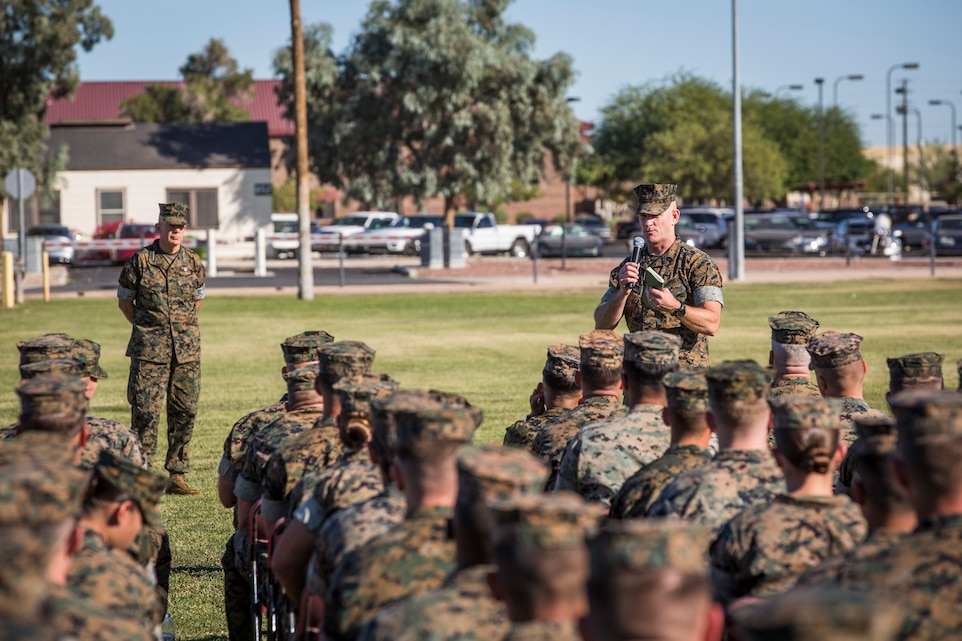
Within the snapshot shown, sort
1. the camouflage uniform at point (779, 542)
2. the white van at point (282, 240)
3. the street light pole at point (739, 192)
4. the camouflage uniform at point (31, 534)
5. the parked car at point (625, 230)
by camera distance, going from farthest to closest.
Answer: the parked car at point (625, 230)
the white van at point (282, 240)
the street light pole at point (739, 192)
the camouflage uniform at point (779, 542)
the camouflage uniform at point (31, 534)

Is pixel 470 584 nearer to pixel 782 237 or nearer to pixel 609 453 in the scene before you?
pixel 609 453

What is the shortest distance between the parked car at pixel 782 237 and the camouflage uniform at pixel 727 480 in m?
45.3

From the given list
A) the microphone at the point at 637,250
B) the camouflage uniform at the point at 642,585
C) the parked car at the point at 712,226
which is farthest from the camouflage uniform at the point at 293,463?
the parked car at the point at 712,226

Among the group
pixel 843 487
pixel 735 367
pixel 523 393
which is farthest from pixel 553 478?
pixel 523 393

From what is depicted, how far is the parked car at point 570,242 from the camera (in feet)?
158

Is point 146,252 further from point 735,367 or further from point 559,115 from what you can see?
point 559,115

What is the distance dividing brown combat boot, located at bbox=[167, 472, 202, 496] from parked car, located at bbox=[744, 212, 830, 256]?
4084cm

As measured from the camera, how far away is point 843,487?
5773mm

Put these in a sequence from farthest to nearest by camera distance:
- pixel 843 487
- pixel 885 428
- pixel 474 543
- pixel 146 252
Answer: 1. pixel 146 252
2. pixel 843 487
3. pixel 885 428
4. pixel 474 543

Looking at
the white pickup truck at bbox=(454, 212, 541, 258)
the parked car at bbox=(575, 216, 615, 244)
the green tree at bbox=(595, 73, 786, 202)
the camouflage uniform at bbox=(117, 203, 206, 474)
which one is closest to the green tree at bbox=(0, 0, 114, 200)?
the white pickup truck at bbox=(454, 212, 541, 258)

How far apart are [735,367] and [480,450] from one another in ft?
4.57

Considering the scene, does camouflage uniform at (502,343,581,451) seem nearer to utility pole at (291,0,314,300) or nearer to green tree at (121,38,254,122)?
utility pole at (291,0,314,300)

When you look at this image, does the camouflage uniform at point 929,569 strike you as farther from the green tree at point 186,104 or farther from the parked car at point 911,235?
the green tree at point 186,104

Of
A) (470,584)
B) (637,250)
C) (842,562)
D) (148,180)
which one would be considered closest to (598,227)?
(148,180)
